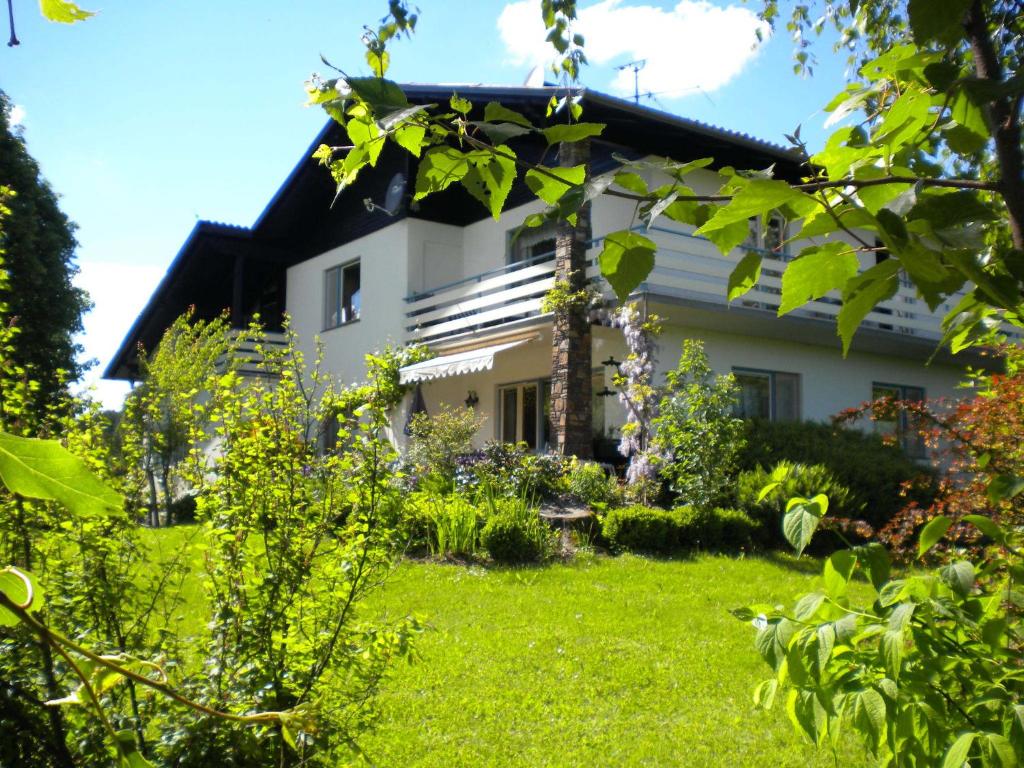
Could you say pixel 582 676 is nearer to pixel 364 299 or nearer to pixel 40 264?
pixel 364 299

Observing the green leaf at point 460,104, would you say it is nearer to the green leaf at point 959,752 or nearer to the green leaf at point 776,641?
the green leaf at point 776,641

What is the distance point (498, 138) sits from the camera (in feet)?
4.10

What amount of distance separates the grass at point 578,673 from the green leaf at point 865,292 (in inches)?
115

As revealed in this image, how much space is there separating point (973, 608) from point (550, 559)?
8.57 meters

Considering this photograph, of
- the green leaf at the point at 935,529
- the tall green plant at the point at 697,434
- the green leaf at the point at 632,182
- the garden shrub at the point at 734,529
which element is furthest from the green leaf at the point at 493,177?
the tall green plant at the point at 697,434

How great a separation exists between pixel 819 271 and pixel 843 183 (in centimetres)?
15

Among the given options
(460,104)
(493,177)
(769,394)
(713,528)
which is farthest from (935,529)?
(769,394)

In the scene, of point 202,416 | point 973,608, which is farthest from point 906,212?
point 202,416

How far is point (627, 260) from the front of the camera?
4.45 feet

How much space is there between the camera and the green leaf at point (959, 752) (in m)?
1.70

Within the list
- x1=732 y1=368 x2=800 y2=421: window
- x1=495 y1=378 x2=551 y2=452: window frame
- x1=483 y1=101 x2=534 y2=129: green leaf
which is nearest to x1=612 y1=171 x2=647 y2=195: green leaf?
x1=483 y1=101 x2=534 y2=129: green leaf

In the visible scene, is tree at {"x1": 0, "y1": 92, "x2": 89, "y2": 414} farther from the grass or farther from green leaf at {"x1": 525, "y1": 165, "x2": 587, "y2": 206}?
green leaf at {"x1": 525, "y1": 165, "x2": 587, "y2": 206}

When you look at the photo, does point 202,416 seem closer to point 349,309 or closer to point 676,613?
point 676,613

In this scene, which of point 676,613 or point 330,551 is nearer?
point 330,551
